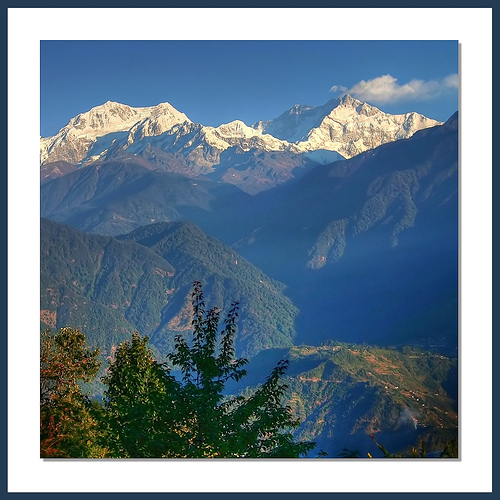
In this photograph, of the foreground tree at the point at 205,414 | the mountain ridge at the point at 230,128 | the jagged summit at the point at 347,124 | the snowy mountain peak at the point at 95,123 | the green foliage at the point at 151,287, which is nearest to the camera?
the foreground tree at the point at 205,414

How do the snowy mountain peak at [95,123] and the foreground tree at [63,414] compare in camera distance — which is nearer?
the foreground tree at [63,414]

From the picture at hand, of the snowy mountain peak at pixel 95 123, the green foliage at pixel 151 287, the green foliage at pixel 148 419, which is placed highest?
the snowy mountain peak at pixel 95 123

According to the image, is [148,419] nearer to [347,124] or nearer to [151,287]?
[347,124]

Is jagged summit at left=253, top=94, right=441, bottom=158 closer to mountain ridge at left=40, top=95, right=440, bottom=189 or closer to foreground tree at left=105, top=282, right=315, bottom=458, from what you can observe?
mountain ridge at left=40, top=95, right=440, bottom=189

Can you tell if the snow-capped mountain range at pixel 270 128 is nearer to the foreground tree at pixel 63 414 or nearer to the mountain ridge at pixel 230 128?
the mountain ridge at pixel 230 128

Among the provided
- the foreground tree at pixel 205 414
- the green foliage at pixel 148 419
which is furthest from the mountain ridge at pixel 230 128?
the foreground tree at pixel 205 414

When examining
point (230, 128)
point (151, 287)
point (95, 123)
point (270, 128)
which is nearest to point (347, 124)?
point (270, 128)
